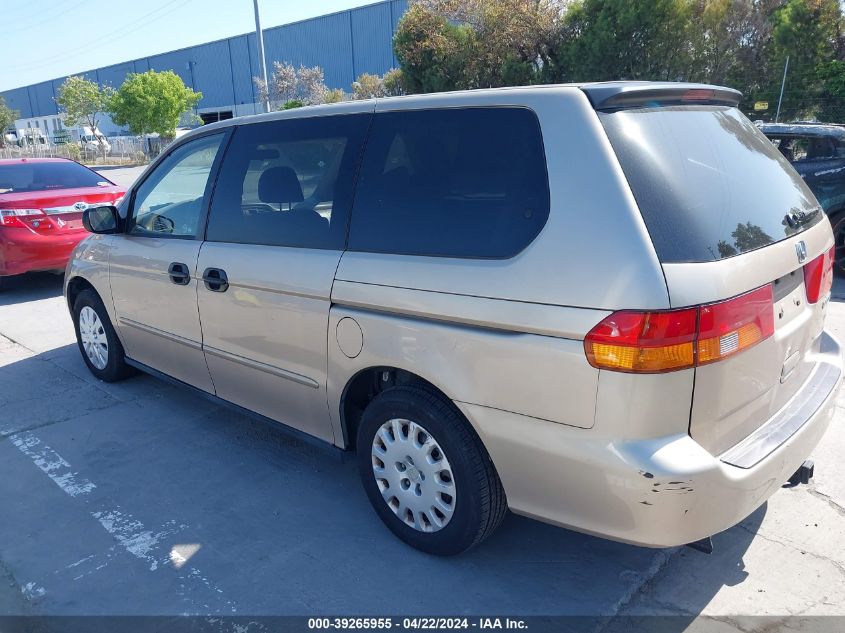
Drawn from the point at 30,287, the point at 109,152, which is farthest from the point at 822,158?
the point at 109,152

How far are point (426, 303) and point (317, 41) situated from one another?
181 ft

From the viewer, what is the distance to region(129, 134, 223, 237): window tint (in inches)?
154

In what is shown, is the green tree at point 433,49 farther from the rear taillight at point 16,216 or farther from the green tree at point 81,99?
the green tree at point 81,99

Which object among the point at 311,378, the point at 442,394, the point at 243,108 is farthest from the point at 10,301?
the point at 243,108

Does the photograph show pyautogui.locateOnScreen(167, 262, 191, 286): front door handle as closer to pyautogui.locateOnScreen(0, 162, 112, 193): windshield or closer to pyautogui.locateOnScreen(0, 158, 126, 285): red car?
pyautogui.locateOnScreen(0, 158, 126, 285): red car

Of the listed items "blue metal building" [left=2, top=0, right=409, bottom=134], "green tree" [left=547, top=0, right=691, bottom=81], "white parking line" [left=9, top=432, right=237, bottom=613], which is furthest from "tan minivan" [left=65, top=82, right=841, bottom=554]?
"blue metal building" [left=2, top=0, right=409, bottom=134]

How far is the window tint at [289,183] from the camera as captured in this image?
308 cm

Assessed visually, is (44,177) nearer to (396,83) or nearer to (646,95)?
(646,95)

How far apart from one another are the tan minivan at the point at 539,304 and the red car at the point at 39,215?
17.2 ft

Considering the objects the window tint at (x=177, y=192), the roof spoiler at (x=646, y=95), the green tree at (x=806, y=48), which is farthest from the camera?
the green tree at (x=806, y=48)

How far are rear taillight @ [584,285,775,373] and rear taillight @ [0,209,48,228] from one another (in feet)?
24.7

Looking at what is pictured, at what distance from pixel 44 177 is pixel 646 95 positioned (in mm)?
8175

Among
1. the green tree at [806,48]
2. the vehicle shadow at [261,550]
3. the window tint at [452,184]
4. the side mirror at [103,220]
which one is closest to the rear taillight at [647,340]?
the window tint at [452,184]

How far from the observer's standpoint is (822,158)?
764 cm
